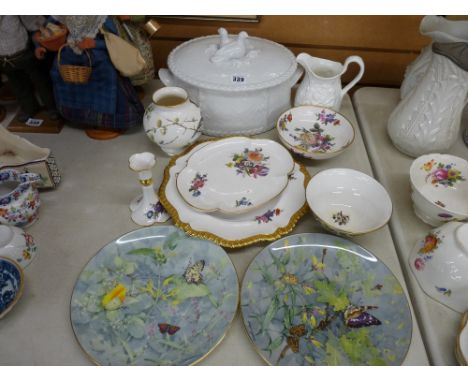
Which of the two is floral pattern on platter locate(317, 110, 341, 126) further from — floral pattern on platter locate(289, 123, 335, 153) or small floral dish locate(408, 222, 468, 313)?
small floral dish locate(408, 222, 468, 313)

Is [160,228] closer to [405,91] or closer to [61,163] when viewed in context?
[61,163]

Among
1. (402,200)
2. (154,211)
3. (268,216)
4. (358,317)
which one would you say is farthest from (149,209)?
(402,200)

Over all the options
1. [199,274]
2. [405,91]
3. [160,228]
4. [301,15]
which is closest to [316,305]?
[199,274]

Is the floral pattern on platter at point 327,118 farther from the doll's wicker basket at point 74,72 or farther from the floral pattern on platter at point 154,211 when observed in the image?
the doll's wicker basket at point 74,72

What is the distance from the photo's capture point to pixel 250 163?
0.89m

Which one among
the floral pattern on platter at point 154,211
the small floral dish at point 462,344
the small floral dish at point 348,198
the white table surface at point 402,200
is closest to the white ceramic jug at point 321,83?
the white table surface at point 402,200

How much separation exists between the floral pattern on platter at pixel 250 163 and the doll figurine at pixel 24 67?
53 centimetres

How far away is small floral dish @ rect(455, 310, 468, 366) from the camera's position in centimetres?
58

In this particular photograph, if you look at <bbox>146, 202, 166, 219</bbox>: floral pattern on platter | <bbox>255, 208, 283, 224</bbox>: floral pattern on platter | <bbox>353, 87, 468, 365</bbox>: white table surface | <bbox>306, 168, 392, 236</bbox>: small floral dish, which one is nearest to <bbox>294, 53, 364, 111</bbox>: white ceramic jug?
<bbox>353, 87, 468, 365</bbox>: white table surface

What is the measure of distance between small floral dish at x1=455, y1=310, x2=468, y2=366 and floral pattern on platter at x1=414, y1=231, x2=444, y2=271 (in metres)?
0.11

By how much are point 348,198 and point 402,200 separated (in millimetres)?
135

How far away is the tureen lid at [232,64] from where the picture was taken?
0.88 meters

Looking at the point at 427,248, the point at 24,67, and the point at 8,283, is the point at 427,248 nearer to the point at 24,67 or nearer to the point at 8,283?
the point at 8,283

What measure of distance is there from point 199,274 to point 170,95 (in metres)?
0.44
